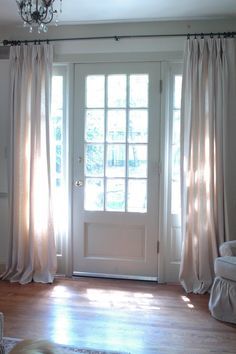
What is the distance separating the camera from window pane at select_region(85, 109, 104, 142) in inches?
149

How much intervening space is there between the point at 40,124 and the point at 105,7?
1.25 m

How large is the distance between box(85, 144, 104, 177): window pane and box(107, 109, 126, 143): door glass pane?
6.2 inches

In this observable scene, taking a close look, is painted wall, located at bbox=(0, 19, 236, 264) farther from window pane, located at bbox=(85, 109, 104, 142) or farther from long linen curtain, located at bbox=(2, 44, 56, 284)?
window pane, located at bbox=(85, 109, 104, 142)

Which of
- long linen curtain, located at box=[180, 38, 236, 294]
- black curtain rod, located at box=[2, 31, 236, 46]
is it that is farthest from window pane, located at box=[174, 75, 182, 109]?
black curtain rod, located at box=[2, 31, 236, 46]

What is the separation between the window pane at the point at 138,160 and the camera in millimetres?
3727

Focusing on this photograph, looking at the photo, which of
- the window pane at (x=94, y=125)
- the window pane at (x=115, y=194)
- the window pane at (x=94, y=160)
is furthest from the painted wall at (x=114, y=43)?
the window pane at (x=115, y=194)

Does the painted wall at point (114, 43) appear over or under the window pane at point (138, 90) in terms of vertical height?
over

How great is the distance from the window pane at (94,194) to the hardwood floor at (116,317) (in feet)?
2.47

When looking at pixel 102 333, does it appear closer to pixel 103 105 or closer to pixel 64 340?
pixel 64 340

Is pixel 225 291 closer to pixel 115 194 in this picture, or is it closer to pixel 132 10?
pixel 115 194

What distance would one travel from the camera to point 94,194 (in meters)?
3.83

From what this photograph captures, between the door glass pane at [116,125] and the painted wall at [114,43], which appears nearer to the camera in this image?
the painted wall at [114,43]

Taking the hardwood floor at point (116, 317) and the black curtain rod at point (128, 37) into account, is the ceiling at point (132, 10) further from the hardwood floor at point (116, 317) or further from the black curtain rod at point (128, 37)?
the hardwood floor at point (116, 317)

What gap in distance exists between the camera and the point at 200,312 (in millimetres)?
3037
